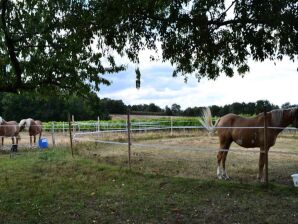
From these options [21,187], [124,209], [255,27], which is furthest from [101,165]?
[255,27]

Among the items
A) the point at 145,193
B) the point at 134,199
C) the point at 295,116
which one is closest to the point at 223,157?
the point at 295,116

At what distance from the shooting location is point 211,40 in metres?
5.44

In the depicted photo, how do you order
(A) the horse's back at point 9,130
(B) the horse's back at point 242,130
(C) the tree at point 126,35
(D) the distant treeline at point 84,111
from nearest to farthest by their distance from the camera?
(C) the tree at point 126,35 → (B) the horse's back at point 242,130 → (A) the horse's back at point 9,130 → (D) the distant treeline at point 84,111

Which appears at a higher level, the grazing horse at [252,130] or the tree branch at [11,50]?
the tree branch at [11,50]

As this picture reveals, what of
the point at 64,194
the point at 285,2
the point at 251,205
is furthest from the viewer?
the point at 64,194

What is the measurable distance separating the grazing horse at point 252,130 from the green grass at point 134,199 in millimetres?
977

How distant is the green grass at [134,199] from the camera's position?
660cm

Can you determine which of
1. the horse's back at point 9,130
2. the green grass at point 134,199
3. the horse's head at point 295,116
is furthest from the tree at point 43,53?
the horse's back at point 9,130

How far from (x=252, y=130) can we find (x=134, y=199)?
3483 mm

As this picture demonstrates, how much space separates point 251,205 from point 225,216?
711 millimetres

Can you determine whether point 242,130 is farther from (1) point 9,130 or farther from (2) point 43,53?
(1) point 9,130

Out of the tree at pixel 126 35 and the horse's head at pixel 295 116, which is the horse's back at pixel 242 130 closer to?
the horse's head at pixel 295 116

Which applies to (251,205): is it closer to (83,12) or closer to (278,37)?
(278,37)

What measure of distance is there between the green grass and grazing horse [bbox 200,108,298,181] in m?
0.98
